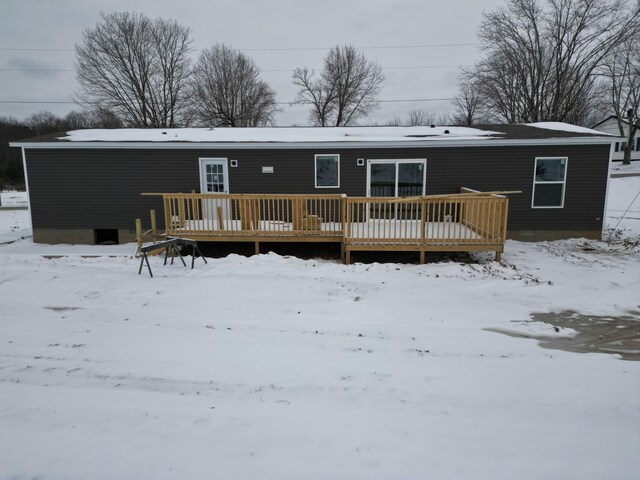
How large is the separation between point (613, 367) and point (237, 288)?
4958mm

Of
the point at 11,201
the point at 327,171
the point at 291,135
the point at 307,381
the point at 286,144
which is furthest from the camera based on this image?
the point at 11,201

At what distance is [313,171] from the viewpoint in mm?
10695

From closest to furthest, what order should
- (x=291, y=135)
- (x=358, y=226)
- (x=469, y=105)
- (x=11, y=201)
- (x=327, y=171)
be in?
(x=358, y=226), (x=327, y=171), (x=291, y=135), (x=11, y=201), (x=469, y=105)

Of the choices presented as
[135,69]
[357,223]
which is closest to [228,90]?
[135,69]

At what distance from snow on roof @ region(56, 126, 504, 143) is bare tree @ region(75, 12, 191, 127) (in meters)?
19.5

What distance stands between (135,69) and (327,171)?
25.8 m

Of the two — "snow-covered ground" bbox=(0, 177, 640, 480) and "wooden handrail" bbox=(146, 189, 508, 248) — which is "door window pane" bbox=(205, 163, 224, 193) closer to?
"wooden handrail" bbox=(146, 189, 508, 248)

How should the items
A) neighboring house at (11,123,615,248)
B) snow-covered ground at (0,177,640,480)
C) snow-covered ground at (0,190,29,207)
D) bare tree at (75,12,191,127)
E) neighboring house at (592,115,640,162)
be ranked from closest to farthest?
snow-covered ground at (0,177,640,480), neighboring house at (11,123,615,248), snow-covered ground at (0,190,29,207), bare tree at (75,12,191,127), neighboring house at (592,115,640,162)

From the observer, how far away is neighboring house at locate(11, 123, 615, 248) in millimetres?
10148

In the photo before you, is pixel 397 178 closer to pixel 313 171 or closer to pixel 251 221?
pixel 313 171

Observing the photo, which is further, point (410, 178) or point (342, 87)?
point (342, 87)

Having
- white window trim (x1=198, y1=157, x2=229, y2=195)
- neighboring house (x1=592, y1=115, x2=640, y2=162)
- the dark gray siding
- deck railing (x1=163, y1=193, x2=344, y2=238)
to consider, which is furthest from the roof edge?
neighboring house (x1=592, y1=115, x2=640, y2=162)

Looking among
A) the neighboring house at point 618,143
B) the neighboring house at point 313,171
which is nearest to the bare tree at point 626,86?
Answer: the neighboring house at point 618,143

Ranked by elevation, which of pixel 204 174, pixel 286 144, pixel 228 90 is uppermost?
pixel 228 90
